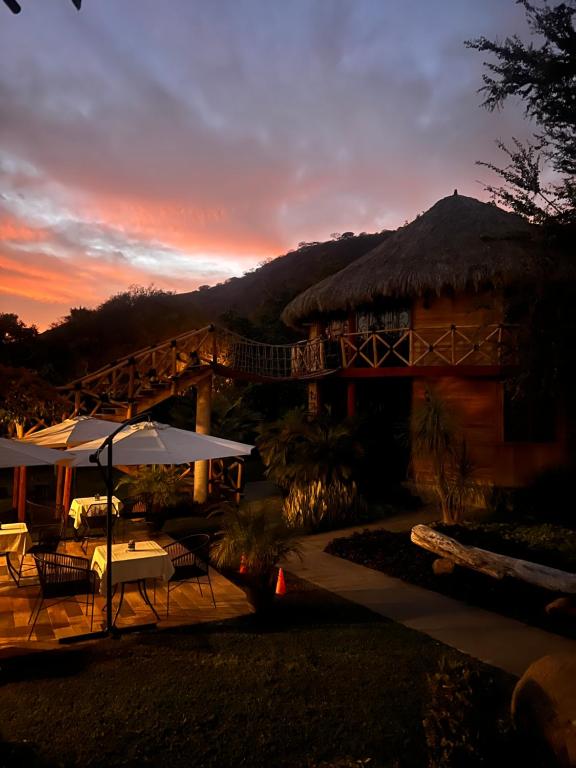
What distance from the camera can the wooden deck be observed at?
5.91m

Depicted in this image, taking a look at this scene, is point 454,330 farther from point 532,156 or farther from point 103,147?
point 103,147

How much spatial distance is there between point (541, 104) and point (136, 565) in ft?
32.1

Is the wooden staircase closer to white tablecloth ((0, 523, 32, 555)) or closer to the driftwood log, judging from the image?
white tablecloth ((0, 523, 32, 555))

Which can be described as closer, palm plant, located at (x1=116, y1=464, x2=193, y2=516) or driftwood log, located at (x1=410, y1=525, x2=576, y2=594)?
driftwood log, located at (x1=410, y1=525, x2=576, y2=594)

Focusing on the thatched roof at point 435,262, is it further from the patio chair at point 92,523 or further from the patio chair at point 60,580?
the patio chair at point 60,580

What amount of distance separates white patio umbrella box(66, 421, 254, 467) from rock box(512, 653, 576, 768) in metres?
4.63

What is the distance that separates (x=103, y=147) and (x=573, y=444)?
1363 cm

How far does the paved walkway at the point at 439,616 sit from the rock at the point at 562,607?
382 mm

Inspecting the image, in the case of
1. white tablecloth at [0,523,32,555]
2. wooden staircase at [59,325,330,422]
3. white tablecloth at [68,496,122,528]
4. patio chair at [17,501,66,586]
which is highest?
wooden staircase at [59,325,330,422]

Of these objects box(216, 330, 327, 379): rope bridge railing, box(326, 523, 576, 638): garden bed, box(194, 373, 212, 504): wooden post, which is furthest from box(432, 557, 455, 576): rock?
box(216, 330, 327, 379): rope bridge railing

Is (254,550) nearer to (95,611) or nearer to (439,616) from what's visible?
(95,611)

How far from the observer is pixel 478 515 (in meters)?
11.7

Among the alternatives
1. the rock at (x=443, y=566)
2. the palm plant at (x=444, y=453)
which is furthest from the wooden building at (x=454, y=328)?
the rock at (x=443, y=566)

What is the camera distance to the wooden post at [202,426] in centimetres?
1381
